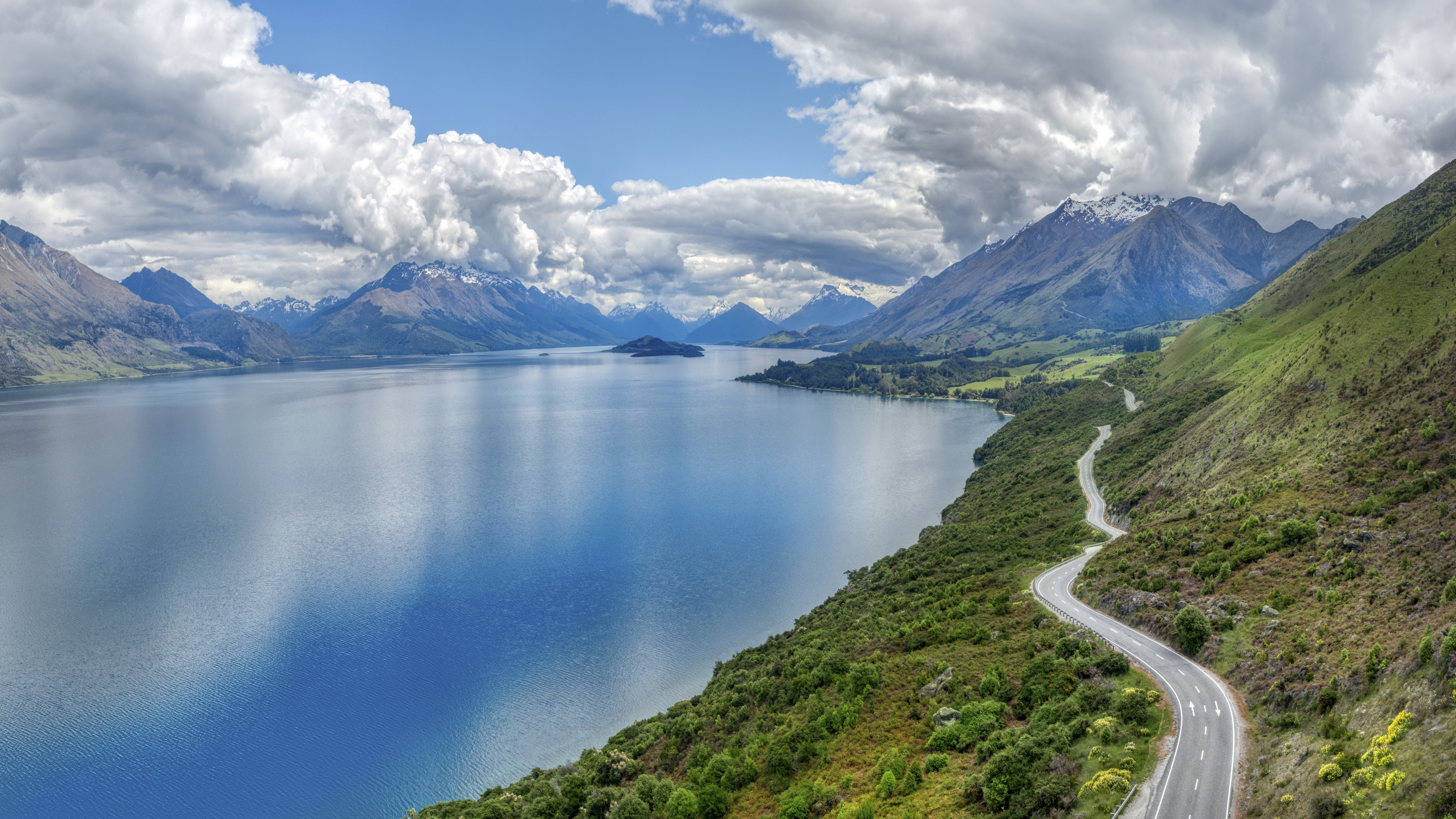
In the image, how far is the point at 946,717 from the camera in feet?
120

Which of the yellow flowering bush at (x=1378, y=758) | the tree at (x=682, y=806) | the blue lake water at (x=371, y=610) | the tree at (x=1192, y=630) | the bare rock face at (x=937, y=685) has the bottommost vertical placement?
the blue lake water at (x=371, y=610)

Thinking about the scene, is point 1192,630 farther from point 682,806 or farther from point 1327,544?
point 682,806

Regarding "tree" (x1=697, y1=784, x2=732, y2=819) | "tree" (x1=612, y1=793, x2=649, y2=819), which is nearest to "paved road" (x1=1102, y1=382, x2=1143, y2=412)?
"tree" (x1=697, y1=784, x2=732, y2=819)

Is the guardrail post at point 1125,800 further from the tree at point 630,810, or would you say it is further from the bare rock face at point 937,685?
the tree at point 630,810

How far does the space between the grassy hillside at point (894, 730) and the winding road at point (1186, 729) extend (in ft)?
3.46

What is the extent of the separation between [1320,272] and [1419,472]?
131559 millimetres

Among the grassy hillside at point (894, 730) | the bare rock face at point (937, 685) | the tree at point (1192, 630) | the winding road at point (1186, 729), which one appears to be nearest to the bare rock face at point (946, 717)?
the grassy hillside at point (894, 730)

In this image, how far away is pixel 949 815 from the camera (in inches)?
1132

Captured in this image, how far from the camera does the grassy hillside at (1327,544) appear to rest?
80.9 ft

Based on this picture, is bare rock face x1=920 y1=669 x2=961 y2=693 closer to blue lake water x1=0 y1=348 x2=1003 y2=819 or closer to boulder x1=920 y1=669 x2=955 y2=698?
boulder x1=920 y1=669 x2=955 y2=698

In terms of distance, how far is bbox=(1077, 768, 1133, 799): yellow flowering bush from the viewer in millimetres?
26703

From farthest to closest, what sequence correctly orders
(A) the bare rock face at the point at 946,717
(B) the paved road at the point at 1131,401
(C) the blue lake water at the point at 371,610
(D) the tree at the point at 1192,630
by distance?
(B) the paved road at the point at 1131,401 → (C) the blue lake water at the point at 371,610 → (D) the tree at the point at 1192,630 → (A) the bare rock face at the point at 946,717

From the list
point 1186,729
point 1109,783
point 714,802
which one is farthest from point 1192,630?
point 714,802

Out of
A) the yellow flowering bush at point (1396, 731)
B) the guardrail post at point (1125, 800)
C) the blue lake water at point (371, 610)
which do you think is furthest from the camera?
the blue lake water at point (371, 610)
